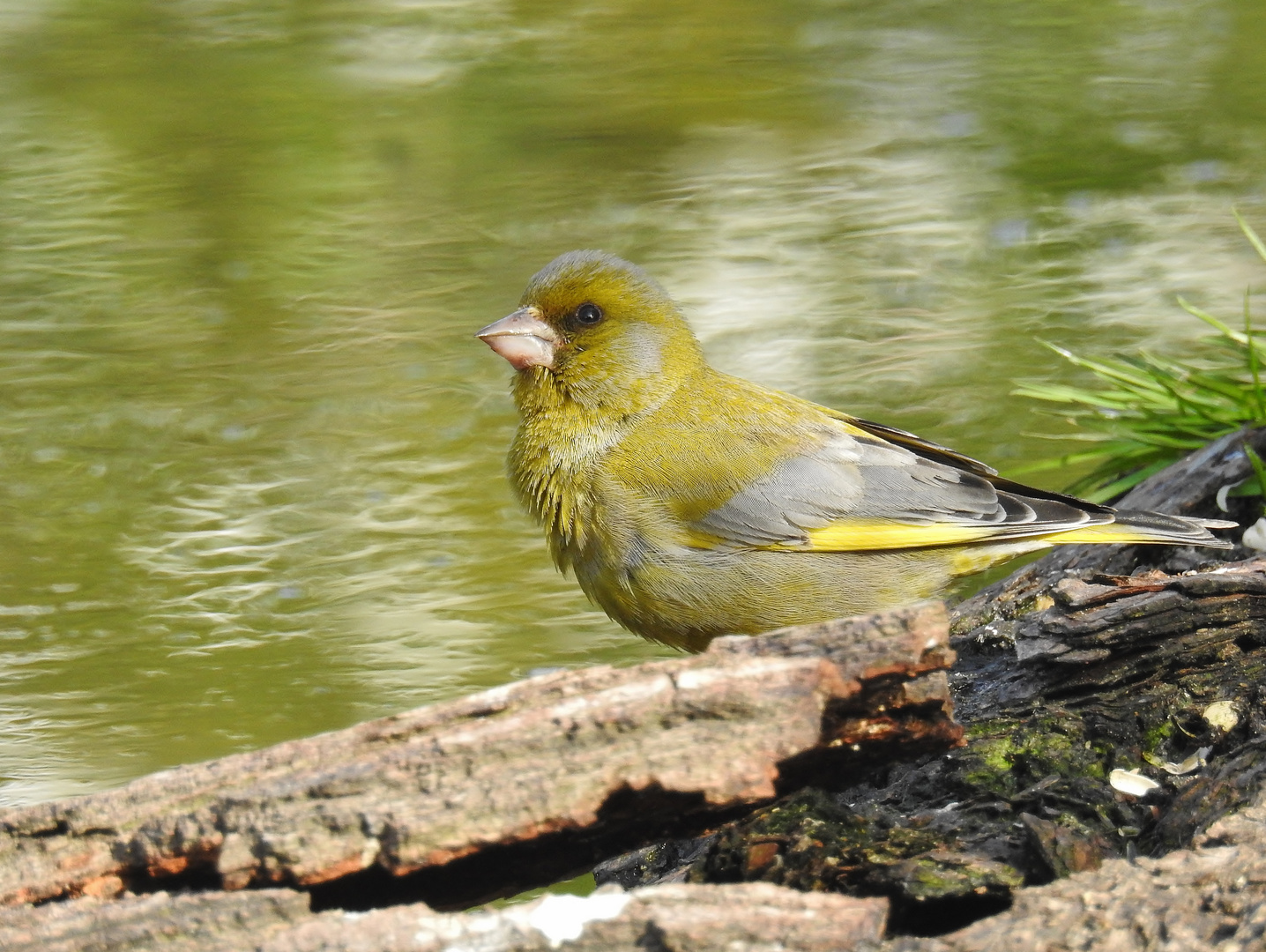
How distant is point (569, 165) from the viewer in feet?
33.9

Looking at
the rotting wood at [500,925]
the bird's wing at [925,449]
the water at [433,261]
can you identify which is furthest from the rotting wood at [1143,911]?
the water at [433,261]

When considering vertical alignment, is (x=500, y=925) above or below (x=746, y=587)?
above

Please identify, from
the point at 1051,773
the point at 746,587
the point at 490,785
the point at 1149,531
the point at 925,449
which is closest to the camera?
the point at 490,785

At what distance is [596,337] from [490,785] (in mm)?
2182

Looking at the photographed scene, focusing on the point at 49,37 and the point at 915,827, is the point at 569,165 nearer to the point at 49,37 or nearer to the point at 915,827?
the point at 49,37

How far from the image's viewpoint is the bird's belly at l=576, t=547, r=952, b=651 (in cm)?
411

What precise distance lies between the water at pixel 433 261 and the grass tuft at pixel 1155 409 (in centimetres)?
92

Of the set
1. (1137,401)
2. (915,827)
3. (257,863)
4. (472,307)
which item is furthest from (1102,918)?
(472,307)

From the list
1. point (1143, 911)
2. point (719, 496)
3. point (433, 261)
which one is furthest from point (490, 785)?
point (433, 261)

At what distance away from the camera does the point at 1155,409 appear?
5.27 metres

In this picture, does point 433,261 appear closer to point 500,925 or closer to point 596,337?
point 596,337

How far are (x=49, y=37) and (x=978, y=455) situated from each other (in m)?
9.87

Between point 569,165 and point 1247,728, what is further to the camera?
point 569,165

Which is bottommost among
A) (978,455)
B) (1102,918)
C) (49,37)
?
(978,455)
